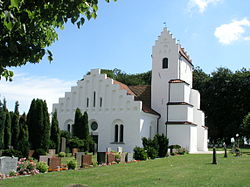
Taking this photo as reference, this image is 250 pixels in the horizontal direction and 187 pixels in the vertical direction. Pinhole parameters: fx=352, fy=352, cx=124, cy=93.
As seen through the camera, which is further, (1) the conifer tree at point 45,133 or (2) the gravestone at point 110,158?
(1) the conifer tree at point 45,133

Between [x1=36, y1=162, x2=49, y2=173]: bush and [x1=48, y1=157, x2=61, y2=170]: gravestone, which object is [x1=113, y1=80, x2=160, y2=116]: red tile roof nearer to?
[x1=48, y1=157, x2=61, y2=170]: gravestone

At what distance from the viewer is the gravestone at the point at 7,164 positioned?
50.8ft

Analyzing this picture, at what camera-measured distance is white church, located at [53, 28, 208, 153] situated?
124 ft

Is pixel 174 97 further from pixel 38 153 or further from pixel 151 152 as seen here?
pixel 38 153

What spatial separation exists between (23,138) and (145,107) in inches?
672

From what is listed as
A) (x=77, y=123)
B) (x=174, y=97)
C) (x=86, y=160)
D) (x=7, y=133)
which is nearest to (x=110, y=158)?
→ (x=86, y=160)

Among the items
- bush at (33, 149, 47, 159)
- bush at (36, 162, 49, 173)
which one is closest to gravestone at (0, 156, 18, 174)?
bush at (36, 162, 49, 173)

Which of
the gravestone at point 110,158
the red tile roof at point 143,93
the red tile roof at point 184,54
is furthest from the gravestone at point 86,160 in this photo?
the red tile roof at point 184,54

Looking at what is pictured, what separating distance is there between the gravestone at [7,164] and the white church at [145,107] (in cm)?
2196

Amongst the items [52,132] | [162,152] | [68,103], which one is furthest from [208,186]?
[68,103]

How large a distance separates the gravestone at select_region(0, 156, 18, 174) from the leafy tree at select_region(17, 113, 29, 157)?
9.08 m

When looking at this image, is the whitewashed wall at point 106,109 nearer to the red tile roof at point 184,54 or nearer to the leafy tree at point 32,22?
the red tile roof at point 184,54

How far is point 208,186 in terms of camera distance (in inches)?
482

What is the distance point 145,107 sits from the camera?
132 ft
